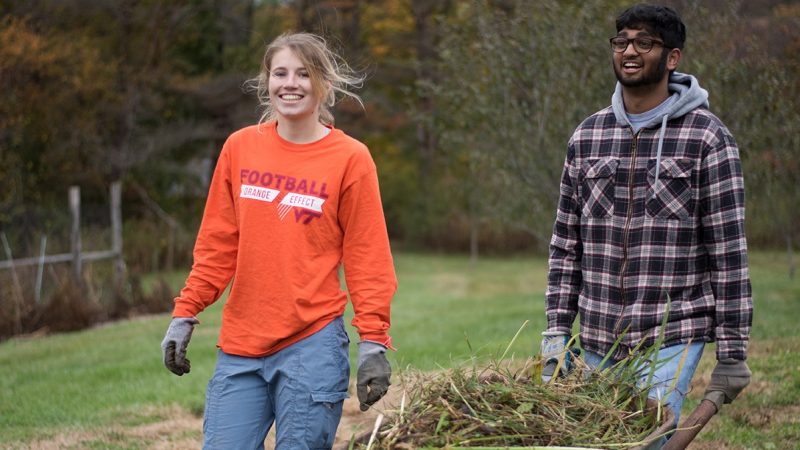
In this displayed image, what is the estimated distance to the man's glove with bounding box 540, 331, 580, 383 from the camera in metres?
3.28

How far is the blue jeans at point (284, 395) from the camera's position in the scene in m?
3.49

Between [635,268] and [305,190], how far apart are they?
120cm

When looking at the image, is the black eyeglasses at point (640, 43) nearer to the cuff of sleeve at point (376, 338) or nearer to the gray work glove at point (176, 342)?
the cuff of sleeve at point (376, 338)

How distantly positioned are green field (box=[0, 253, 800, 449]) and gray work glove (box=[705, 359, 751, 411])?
2.28 feet

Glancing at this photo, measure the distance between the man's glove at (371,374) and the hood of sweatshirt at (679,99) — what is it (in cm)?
121

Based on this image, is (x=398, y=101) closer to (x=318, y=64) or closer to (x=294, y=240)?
→ (x=318, y=64)

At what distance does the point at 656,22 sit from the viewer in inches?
141

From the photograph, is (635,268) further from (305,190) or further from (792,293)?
(792,293)

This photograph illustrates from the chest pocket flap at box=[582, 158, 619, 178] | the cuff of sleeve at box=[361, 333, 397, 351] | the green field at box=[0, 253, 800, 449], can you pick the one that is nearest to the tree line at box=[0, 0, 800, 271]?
the chest pocket flap at box=[582, 158, 619, 178]

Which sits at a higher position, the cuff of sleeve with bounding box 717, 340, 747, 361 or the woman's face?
the woman's face

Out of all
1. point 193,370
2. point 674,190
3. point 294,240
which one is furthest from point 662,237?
point 193,370

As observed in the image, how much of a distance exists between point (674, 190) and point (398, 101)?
102 ft

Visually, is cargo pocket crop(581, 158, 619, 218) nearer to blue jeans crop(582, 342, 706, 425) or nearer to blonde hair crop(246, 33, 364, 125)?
blue jeans crop(582, 342, 706, 425)

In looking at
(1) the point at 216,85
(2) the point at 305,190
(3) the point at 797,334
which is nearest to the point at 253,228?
(2) the point at 305,190
